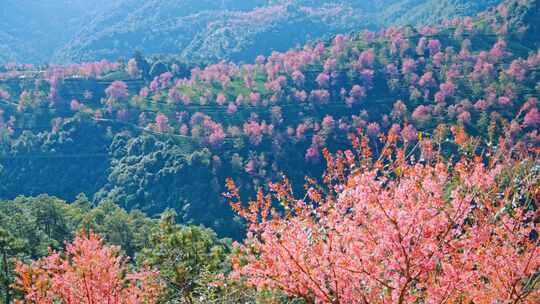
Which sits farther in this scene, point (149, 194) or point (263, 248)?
point (149, 194)

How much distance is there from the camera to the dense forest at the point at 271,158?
6816 millimetres

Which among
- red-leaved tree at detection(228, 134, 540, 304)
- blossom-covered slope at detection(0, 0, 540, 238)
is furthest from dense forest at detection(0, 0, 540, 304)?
blossom-covered slope at detection(0, 0, 540, 238)

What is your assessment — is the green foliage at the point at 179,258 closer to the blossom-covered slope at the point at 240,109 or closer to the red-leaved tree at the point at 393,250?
the red-leaved tree at the point at 393,250

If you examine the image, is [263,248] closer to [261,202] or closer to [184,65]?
[261,202]

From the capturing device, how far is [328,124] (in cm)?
7850

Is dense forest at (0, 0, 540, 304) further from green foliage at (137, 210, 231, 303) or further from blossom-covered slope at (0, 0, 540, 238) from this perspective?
blossom-covered slope at (0, 0, 540, 238)

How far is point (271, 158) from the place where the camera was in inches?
2965

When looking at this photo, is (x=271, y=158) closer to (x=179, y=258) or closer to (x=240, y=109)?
(x=240, y=109)

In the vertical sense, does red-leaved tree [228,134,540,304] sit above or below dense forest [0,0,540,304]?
above

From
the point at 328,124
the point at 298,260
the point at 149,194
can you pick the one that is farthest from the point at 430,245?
the point at 328,124

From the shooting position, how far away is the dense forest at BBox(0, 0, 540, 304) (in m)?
6.82

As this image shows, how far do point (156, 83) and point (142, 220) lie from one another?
5176cm

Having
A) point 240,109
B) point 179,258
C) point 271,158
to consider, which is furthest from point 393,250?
point 240,109

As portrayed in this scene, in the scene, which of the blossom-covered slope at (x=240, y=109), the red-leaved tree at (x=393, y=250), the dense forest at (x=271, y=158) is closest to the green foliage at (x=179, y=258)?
the dense forest at (x=271, y=158)
